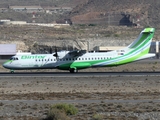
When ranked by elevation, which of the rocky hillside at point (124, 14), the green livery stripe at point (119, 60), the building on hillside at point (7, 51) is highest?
the rocky hillside at point (124, 14)

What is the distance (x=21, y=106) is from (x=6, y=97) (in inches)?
228

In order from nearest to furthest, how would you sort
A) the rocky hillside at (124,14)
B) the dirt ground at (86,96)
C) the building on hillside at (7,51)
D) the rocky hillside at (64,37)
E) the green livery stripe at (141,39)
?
the dirt ground at (86,96)
the green livery stripe at (141,39)
the building on hillside at (7,51)
the rocky hillside at (64,37)
the rocky hillside at (124,14)

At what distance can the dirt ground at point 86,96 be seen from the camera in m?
27.6

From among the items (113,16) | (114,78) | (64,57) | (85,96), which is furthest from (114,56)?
(113,16)

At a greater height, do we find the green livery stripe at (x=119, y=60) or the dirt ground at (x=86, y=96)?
the green livery stripe at (x=119, y=60)

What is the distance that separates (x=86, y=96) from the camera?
36.4 metres

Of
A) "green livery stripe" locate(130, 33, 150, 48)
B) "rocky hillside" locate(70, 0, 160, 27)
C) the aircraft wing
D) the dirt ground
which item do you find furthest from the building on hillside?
"rocky hillside" locate(70, 0, 160, 27)

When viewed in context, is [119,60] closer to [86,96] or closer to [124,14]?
[86,96]

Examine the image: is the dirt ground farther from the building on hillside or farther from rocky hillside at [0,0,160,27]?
rocky hillside at [0,0,160,27]

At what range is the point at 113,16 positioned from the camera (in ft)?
579

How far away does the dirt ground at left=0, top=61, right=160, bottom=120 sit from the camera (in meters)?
27.6

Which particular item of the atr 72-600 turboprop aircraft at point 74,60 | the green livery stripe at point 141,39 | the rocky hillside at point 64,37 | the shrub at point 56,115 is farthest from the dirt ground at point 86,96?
the rocky hillside at point 64,37

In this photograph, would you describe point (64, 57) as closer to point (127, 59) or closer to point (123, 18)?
point (127, 59)

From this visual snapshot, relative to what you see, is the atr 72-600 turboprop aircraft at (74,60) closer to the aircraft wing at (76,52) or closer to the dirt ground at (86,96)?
the aircraft wing at (76,52)
